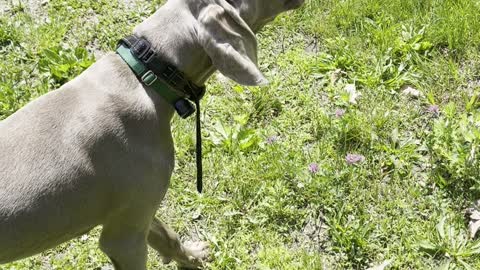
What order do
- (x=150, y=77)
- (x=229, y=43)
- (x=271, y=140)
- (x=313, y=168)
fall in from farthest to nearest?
(x=271, y=140), (x=313, y=168), (x=150, y=77), (x=229, y=43)

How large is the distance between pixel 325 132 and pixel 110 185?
5.45ft

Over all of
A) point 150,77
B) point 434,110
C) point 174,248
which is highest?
point 150,77

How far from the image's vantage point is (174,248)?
348 centimetres

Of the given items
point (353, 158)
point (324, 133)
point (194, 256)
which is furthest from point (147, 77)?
point (324, 133)

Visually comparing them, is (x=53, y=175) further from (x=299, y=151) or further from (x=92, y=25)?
(x=92, y=25)

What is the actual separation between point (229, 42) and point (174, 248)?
1291mm

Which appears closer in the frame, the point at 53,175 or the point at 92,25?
the point at 53,175

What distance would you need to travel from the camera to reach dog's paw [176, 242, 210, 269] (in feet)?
11.6

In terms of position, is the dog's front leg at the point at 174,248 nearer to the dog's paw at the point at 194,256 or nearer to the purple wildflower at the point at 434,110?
the dog's paw at the point at 194,256

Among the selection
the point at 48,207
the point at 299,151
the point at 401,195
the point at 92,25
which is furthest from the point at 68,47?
the point at 401,195

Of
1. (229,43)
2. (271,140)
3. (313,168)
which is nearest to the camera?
(229,43)

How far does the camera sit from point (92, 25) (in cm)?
494

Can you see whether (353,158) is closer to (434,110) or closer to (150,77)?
(434,110)

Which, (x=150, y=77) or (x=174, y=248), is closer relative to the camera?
(x=150, y=77)
